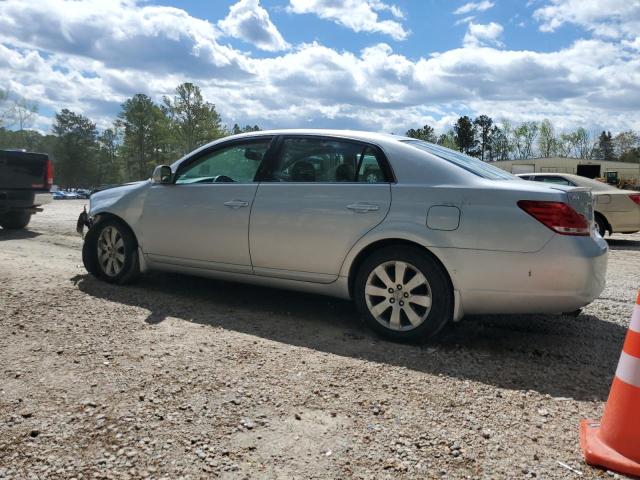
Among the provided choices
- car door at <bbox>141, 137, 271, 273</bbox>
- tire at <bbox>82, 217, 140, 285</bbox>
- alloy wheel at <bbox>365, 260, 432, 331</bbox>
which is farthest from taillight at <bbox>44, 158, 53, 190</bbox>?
alloy wheel at <bbox>365, 260, 432, 331</bbox>

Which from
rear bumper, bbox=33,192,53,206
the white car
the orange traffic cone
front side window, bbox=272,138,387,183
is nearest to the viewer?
the orange traffic cone

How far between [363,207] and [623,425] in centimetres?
223

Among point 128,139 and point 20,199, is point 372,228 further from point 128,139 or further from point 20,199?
point 128,139

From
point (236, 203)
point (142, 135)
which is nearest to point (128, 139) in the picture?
point (142, 135)

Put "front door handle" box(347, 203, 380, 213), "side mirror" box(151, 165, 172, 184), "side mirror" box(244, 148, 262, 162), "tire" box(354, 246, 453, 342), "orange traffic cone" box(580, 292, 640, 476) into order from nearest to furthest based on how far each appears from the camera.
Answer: "orange traffic cone" box(580, 292, 640, 476) < "tire" box(354, 246, 453, 342) < "front door handle" box(347, 203, 380, 213) < "side mirror" box(244, 148, 262, 162) < "side mirror" box(151, 165, 172, 184)

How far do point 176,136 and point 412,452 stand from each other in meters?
68.8

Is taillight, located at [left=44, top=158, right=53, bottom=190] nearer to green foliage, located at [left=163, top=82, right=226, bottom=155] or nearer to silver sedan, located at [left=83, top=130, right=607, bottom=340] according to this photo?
silver sedan, located at [left=83, top=130, right=607, bottom=340]

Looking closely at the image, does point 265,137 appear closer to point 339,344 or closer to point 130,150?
point 339,344

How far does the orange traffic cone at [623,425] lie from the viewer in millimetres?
2389

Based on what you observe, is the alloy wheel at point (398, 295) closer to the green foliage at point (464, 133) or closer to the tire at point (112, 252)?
the tire at point (112, 252)

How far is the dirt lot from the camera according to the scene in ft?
7.95

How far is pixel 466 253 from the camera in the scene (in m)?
3.70

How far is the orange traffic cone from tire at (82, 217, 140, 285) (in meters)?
4.30

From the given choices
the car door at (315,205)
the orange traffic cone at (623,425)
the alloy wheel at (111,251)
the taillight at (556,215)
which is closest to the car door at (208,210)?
the car door at (315,205)
